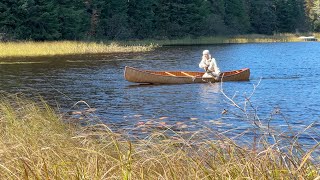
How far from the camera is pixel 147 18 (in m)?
74.8

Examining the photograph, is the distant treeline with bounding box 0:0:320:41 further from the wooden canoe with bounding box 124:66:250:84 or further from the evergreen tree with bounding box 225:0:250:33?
the wooden canoe with bounding box 124:66:250:84

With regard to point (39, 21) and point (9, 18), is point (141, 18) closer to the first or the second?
point (39, 21)

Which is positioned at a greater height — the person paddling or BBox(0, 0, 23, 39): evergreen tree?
BBox(0, 0, 23, 39): evergreen tree

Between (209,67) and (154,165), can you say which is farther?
(209,67)

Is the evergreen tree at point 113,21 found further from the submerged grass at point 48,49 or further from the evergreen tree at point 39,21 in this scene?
the submerged grass at point 48,49

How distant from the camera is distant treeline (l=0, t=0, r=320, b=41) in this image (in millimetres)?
53938

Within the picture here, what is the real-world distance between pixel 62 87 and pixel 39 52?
20.7 m

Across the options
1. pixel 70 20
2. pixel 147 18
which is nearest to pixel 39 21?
pixel 70 20

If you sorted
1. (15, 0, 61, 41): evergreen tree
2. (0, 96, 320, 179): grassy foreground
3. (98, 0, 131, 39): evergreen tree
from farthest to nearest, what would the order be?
(98, 0, 131, 39): evergreen tree → (15, 0, 61, 41): evergreen tree → (0, 96, 320, 179): grassy foreground

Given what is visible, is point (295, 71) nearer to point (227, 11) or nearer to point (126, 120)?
point (126, 120)

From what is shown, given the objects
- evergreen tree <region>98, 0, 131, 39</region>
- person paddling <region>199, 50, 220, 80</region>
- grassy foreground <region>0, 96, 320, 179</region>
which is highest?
evergreen tree <region>98, 0, 131, 39</region>

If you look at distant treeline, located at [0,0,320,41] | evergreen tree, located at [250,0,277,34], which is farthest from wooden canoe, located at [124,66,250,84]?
evergreen tree, located at [250,0,277,34]

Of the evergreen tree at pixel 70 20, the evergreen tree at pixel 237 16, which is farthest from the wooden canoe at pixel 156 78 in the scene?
the evergreen tree at pixel 237 16

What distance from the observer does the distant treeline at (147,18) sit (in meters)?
53.9
